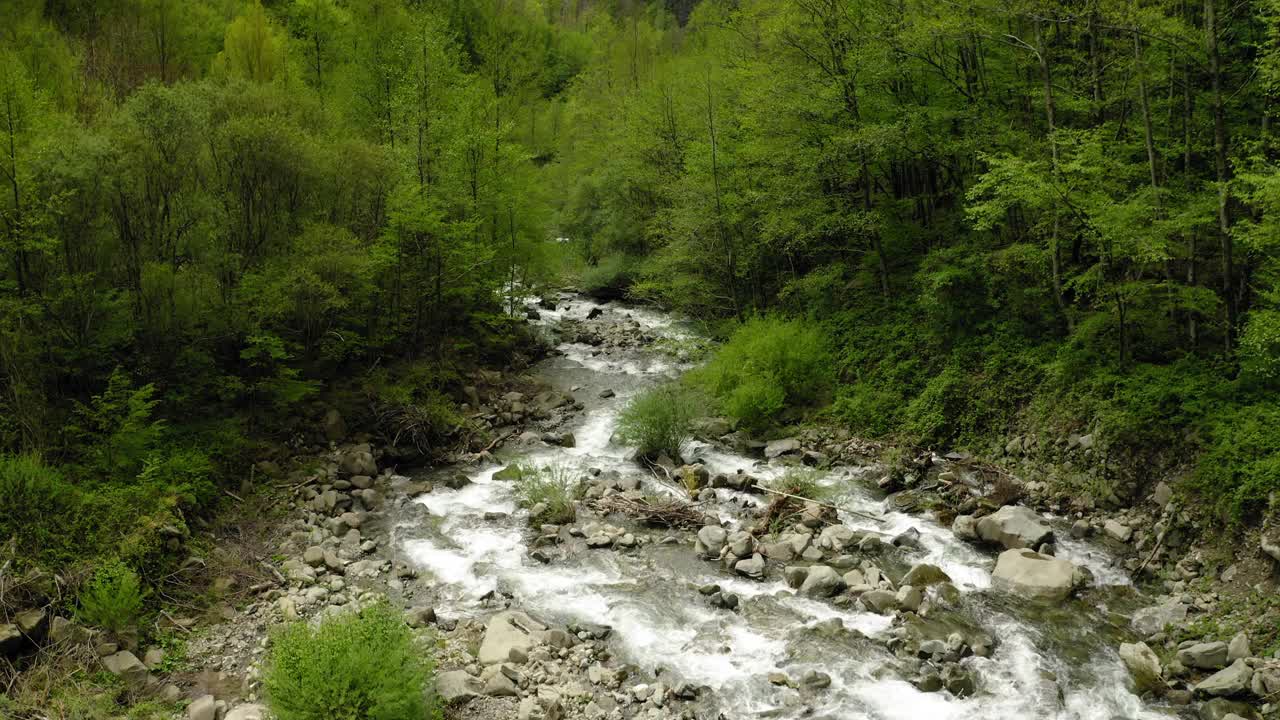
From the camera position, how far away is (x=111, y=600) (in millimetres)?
9102

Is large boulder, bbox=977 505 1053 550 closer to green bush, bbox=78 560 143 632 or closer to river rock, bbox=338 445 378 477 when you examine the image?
river rock, bbox=338 445 378 477

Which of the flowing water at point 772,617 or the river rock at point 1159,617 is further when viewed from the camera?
the river rock at point 1159,617

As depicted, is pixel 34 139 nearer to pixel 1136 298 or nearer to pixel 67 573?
pixel 67 573

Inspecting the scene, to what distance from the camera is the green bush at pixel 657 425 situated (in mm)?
16000

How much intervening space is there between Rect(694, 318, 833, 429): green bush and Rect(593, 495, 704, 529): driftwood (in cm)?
446

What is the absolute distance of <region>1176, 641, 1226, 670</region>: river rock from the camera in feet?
27.0

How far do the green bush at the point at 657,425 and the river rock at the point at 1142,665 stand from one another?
356 inches

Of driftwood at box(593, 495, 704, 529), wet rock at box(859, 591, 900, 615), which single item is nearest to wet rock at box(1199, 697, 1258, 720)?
wet rock at box(859, 591, 900, 615)

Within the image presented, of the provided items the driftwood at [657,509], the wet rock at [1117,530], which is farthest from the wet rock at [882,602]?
the wet rock at [1117,530]

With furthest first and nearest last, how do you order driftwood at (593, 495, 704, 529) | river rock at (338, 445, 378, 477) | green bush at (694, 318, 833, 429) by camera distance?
1. green bush at (694, 318, 833, 429)
2. river rock at (338, 445, 378, 477)
3. driftwood at (593, 495, 704, 529)

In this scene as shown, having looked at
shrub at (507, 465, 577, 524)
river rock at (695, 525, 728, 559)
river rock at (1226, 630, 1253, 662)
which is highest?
river rock at (1226, 630, 1253, 662)

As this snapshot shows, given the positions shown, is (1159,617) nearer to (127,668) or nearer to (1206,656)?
(1206,656)

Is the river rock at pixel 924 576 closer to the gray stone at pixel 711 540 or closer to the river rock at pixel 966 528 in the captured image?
the river rock at pixel 966 528

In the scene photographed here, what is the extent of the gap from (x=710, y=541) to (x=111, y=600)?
854 centimetres
